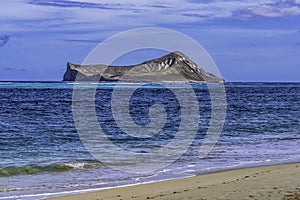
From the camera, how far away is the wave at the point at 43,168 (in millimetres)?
18372

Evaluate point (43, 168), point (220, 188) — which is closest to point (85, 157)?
point (43, 168)

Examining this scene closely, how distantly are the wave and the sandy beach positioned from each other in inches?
171

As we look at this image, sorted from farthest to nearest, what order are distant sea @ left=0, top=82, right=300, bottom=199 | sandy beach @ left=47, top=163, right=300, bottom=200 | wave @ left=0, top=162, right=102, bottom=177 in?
wave @ left=0, top=162, right=102, bottom=177
distant sea @ left=0, top=82, right=300, bottom=199
sandy beach @ left=47, top=163, right=300, bottom=200

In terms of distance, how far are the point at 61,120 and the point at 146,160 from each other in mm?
20342

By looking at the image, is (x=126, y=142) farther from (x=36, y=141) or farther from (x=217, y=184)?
(x=217, y=184)

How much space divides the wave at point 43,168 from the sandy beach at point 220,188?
14.3 feet

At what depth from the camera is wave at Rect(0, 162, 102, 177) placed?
60.3ft

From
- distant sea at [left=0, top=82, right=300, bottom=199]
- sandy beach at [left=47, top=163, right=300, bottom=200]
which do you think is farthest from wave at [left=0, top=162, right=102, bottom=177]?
sandy beach at [left=47, top=163, right=300, bottom=200]

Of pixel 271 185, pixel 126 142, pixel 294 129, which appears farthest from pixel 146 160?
pixel 294 129

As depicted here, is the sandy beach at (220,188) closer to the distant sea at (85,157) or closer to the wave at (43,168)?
the distant sea at (85,157)

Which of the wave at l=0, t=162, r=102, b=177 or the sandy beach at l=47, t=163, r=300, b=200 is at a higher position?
the sandy beach at l=47, t=163, r=300, b=200

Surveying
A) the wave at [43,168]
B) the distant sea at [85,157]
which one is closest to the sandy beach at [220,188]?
the distant sea at [85,157]

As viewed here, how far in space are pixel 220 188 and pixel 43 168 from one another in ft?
23.8

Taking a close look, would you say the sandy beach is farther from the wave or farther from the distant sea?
the wave
